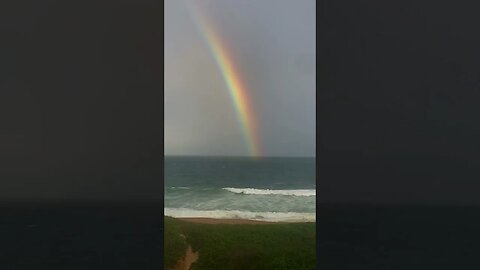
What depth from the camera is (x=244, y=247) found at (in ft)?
25.4

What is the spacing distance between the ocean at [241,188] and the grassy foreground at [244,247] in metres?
2.65

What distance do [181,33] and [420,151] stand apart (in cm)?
832

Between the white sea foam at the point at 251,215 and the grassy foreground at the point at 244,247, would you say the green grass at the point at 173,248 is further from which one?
the white sea foam at the point at 251,215

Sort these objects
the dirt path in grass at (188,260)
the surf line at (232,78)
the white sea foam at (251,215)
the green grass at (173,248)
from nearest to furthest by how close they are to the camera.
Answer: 1. the dirt path in grass at (188,260)
2. the green grass at (173,248)
3. the surf line at (232,78)
4. the white sea foam at (251,215)

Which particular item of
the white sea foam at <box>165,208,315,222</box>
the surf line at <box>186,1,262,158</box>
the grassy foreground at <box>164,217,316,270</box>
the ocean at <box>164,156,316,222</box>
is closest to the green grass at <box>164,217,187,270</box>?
the grassy foreground at <box>164,217,316,270</box>

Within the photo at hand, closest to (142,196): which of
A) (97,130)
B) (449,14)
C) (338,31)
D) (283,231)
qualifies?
(97,130)

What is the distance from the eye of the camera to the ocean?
12961 mm

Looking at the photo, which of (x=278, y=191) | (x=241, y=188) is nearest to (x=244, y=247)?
(x=278, y=191)

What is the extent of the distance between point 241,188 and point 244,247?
9278mm

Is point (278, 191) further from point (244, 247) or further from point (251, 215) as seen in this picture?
point (244, 247)

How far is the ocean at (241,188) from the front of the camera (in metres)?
13.0

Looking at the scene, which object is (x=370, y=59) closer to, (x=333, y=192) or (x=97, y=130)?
(x=333, y=192)

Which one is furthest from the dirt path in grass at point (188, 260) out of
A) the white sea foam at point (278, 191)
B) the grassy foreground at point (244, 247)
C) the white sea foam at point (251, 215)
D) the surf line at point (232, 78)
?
the white sea foam at point (278, 191)

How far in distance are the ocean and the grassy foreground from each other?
104 inches
